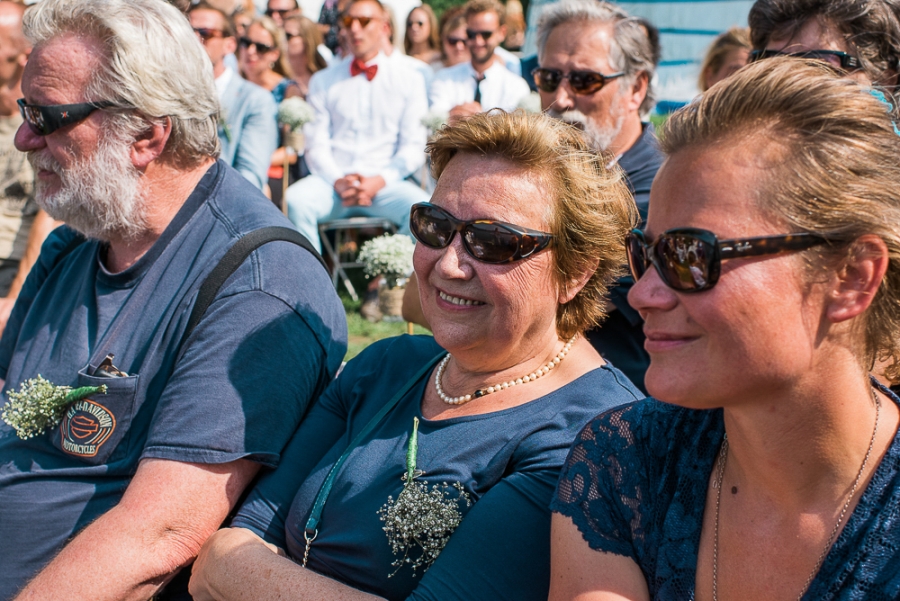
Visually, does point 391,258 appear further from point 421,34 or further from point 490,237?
point 421,34

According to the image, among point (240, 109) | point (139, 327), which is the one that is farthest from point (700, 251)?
point (240, 109)

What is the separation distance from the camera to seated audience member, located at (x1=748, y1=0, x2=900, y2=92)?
2.68 m

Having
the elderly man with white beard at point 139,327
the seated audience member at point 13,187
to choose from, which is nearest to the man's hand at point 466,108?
the seated audience member at point 13,187

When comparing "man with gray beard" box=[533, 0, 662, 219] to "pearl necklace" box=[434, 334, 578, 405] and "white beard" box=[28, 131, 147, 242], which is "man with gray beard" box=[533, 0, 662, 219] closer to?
"pearl necklace" box=[434, 334, 578, 405]

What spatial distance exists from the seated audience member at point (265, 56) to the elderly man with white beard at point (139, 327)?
5810mm

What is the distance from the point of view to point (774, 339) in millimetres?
1421

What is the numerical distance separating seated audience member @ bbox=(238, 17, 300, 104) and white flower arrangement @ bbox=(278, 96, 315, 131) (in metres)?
1.03

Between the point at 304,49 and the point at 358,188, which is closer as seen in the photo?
the point at 358,188

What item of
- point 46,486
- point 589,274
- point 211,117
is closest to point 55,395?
point 46,486

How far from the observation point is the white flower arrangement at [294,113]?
7414mm

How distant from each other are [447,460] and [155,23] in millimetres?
1724

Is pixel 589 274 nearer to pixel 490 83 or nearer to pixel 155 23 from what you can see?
pixel 155 23

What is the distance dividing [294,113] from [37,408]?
5.22m

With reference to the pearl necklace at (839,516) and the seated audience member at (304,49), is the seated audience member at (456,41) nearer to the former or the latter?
the seated audience member at (304,49)
